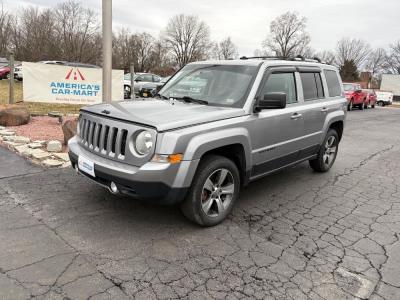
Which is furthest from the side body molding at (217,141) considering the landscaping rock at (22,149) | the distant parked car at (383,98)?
the distant parked car at (383,98)

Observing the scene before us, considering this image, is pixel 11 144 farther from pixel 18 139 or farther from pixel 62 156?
pixel 62 156

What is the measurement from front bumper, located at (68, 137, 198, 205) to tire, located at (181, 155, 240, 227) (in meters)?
0.17

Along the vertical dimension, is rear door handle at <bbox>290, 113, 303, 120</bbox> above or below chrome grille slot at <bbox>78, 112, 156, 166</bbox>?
above

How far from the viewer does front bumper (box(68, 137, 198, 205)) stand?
11.3 ft

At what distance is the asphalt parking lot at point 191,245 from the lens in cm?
300

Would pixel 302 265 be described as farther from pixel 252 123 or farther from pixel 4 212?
pixel 4 212

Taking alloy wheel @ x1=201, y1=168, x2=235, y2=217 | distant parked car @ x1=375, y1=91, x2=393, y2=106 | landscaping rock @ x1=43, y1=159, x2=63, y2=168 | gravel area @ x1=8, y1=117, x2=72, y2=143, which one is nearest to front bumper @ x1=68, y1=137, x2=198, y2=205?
→ alloy wheel @ x1=201, y1=168, x2=235, y2=217

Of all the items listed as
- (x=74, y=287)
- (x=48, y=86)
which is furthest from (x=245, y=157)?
(x=48, y=86)

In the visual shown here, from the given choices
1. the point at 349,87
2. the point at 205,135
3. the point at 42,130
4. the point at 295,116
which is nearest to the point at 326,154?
the point at 295,116

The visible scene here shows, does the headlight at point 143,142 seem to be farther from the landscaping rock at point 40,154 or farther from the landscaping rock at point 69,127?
the landscaping rock at point 69,127

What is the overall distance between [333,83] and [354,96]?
60.5 ft

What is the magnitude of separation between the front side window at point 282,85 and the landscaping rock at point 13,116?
6.62 m

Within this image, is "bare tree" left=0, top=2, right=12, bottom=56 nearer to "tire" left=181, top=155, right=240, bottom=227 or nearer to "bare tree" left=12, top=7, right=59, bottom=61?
"bare tree" left=12, top=7, right=59, bottom=61

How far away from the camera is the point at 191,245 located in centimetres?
368
